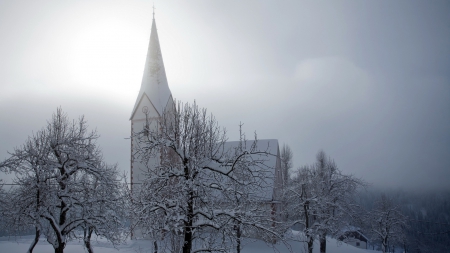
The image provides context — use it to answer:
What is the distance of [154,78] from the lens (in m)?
28.0

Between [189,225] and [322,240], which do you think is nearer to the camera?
[189,225]

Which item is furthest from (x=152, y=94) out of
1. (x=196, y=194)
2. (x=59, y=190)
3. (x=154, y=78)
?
(x=196, y=194)

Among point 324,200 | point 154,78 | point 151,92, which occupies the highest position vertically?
point 154,78

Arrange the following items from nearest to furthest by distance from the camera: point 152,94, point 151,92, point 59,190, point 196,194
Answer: point 196,194 < point 59,190 < point 152,94 < point 151,92

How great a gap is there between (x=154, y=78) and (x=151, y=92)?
1.44 metres

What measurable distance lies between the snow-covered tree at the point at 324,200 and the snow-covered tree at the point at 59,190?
12.0 meters

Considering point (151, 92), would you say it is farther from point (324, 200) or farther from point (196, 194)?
point (196, 194)

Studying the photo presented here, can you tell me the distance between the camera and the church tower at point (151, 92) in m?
27.4

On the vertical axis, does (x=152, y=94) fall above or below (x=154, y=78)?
below

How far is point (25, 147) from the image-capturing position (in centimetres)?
1469

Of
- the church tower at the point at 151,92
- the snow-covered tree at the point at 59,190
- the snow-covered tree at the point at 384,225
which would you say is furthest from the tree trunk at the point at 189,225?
the snow-covered tree at the point at 384,225

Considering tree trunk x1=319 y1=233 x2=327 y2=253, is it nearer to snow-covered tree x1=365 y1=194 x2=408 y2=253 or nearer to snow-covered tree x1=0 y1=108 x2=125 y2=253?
snow-covered tree x1=365 y1=194 x2=408 y2=253

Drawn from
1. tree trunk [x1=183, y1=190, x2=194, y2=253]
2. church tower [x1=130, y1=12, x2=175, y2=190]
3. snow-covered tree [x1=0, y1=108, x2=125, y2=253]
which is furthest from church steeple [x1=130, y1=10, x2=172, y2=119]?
tree trunk [x1=183, y1=190, x2=194, y2=253]

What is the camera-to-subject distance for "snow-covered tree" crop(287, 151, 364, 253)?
1964 centimetres
